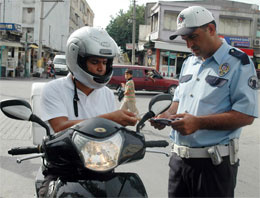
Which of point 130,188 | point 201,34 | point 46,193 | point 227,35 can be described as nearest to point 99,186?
point 130,188

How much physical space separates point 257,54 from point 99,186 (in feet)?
116

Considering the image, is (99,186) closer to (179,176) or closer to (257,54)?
(179,176)

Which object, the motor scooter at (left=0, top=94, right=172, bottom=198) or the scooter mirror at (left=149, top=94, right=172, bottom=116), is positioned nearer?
the motor scooter at (left=0, top=94, right=172, bottom=198)

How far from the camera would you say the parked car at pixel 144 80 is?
62.5 feet

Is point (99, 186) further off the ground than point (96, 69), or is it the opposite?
point (96, 69)

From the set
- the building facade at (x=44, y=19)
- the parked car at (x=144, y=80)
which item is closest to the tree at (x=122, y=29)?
the building facade at (x=44, y=19)

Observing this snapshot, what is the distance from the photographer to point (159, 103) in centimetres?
203

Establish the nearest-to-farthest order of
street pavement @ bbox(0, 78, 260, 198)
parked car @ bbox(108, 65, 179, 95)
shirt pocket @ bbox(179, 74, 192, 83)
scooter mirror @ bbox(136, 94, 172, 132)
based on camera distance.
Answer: scooter mirror @ bbox(136, 94, 172, 132), shirt pocket @ bbox(179, 74, 192, 83), street pavement @ bbox(0, 78, 260, 198), parked car @ bbox(108, 65, 179, 95)

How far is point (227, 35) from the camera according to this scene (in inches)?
1320

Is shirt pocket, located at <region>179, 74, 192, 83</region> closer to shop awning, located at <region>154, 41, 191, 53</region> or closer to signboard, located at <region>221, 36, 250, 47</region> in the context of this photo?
shop awning, located at <region>154, 41, 191, 53</region>

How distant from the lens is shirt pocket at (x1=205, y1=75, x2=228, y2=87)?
229 centimetres

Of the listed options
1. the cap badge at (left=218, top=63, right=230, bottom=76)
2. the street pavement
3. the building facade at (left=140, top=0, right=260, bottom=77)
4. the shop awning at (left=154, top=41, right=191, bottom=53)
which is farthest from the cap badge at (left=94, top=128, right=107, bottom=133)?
the shop awning at (left=154, top=41, right=191, bottom=53)

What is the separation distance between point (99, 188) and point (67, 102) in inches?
28.2

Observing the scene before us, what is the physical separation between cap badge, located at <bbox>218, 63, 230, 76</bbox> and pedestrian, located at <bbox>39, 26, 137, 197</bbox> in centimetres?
74
